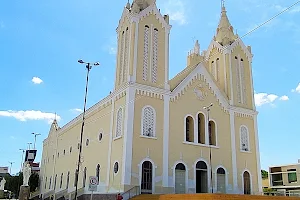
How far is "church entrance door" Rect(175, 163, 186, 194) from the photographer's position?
2742cm

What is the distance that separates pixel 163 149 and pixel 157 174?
2.16 meters

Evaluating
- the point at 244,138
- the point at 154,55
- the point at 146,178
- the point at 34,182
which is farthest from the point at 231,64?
the point at 34,182

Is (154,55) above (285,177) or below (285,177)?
above

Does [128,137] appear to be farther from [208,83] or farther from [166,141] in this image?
[208,83]

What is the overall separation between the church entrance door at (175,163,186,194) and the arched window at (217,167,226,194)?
3.81 metres

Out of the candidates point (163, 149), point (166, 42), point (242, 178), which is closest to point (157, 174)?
point (163, 149)

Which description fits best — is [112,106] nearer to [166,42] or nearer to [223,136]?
[166,42]

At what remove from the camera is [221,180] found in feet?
97.9

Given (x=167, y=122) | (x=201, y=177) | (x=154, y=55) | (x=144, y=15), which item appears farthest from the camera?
(x=144, y=15)

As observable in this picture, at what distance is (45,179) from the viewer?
52812mm

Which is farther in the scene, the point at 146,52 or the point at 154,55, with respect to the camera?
the point at 154,55

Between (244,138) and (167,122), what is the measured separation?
32.0 ft

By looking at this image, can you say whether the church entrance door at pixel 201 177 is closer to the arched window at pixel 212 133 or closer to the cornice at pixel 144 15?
the arched window at pixel 212 133

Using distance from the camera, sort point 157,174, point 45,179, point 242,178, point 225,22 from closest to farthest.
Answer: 1. point 157,174
2. point 242,178
3. point 225,22
4. point 45,179
